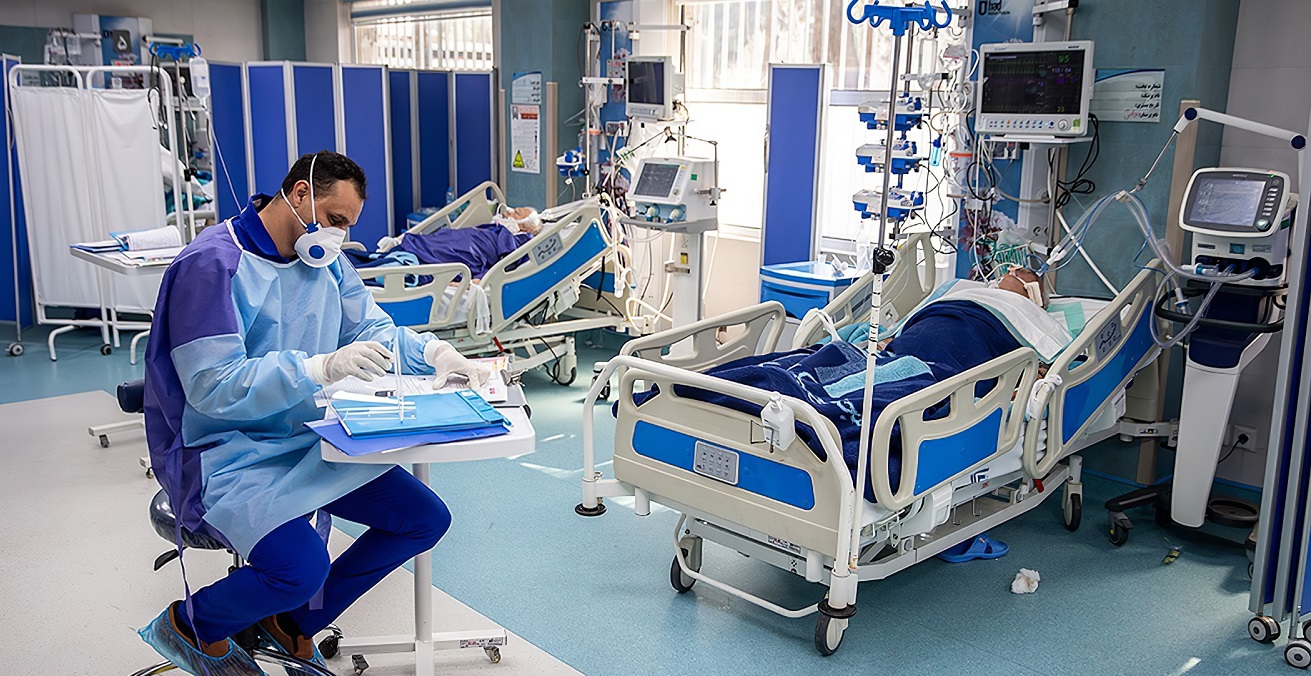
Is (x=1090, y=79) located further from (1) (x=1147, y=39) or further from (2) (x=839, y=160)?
(2) (x=839, y=160)

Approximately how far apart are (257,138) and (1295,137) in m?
5.53

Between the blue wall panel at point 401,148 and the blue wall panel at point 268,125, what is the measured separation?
835mm

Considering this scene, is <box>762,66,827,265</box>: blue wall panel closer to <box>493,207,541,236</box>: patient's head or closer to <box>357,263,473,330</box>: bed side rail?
<box>493,207,541,236</box>: patient's head

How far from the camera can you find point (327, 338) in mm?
2697

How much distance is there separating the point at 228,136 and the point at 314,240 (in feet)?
15.2

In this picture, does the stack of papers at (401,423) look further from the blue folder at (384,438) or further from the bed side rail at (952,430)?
the bed side rail at (952,430)

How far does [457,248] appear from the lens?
550 cm

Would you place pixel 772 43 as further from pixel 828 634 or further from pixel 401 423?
pixel 401 423

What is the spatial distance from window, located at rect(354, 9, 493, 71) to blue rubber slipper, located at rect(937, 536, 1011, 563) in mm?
5635

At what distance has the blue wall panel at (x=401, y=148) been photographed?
7.30 meters

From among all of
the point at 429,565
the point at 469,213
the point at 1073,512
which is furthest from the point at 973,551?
the point at 469,213

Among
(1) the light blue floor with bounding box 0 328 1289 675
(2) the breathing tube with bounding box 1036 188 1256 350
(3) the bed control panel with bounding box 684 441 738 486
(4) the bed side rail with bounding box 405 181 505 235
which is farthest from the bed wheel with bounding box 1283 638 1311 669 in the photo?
(4) the bed side rail with bounding box 405 181 505 235

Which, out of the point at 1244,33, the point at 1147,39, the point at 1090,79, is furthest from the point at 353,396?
the point at 1244,33

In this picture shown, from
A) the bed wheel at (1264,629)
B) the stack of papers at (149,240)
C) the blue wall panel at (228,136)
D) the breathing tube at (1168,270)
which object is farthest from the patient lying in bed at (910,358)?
the blue wall panel at (228,136)
